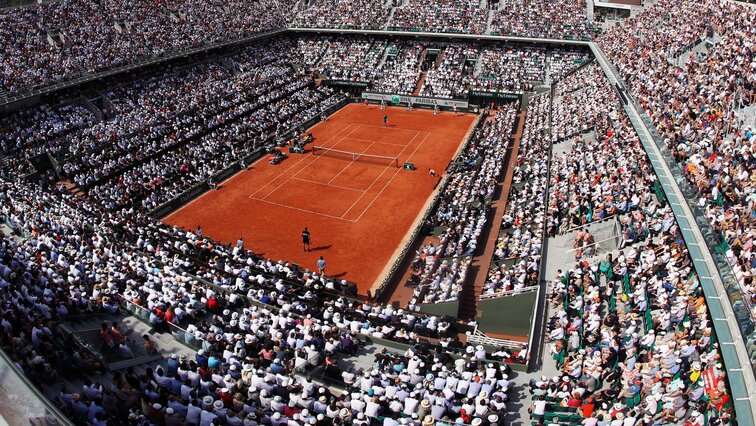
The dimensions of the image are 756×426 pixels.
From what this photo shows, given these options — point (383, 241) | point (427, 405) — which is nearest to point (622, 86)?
point (383, 241)

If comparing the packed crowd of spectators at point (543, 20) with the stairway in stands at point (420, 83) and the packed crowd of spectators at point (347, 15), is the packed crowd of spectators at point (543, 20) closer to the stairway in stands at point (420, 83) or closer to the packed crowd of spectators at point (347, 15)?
the stairway in stands at point (420, 83)

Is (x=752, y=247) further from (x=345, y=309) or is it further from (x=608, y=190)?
(x=345, y=309)

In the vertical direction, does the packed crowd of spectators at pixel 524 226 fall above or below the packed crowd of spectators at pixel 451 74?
below

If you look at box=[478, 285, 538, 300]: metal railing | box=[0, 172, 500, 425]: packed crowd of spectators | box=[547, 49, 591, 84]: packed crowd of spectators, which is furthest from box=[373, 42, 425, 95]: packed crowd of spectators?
box=[478, 285, 538, 300]: metal railing

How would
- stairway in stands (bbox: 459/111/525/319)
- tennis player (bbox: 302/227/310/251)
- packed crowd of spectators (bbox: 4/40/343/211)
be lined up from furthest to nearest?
packed crowd of spectators (bbox: 4/40/343/211), tennis player (bbox: 302/227/310/251), stairway in stands (bbox: 459/111/525/319)

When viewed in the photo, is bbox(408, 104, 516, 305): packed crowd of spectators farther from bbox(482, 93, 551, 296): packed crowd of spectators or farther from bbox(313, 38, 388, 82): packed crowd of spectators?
bbox(313, 38, 388, 82): packed crowd of spectators

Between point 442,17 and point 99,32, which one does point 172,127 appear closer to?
point 99,32

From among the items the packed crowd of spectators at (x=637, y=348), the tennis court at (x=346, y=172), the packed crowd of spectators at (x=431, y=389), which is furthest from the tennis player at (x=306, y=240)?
the packed crowd of spectators at (x=637, y=348)
